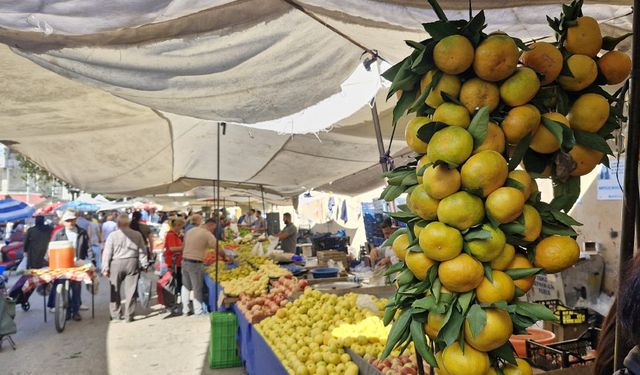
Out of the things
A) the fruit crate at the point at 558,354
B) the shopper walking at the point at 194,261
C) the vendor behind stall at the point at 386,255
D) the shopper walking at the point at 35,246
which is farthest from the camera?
the shopper walking at the point at 35,246

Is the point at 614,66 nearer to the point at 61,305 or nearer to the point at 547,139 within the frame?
the point at 547,139

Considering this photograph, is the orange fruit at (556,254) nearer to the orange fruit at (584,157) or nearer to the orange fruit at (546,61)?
the orange fruit at (584,157)

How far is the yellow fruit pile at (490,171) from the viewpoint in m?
1.44

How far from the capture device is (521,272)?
57.4 inches

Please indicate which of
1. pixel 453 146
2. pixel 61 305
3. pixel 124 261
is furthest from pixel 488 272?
pixel 61 305

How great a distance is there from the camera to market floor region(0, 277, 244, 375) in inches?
254

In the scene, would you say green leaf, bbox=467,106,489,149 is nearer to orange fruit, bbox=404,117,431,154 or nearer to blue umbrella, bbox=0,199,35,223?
orange fruit, bbox=404,117,431,154

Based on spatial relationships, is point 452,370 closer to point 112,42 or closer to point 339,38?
point 339,38

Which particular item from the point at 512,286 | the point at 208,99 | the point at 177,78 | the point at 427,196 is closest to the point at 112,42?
the point at 177,78

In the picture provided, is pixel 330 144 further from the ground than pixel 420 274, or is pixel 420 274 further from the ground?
pixel 330 144

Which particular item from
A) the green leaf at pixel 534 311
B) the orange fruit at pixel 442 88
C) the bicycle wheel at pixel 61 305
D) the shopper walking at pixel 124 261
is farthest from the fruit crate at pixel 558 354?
the bicycle wheel at pixel 61 305

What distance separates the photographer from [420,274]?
5.09ft

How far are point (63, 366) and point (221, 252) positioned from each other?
4.25 meters

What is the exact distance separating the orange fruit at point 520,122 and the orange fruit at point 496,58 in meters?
0.13
